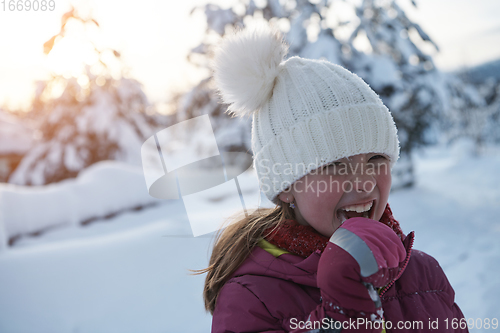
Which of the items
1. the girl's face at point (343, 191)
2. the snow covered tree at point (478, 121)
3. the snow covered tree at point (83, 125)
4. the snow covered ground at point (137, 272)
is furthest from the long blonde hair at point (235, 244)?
the snow covered tree at point (83, 125)

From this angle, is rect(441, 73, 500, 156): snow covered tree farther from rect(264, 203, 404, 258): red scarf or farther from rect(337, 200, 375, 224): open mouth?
rect(264, 203, 404, 258): red scarf

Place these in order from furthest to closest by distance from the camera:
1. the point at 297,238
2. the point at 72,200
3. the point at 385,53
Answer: the point at 385,53 < the point at 72,200 < the point at 297,238

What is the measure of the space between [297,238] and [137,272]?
6.56ft

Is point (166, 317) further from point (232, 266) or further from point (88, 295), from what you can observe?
point (232, 266)

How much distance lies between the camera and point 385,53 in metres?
6.05

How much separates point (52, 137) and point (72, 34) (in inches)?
164

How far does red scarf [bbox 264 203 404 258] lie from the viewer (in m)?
1.26

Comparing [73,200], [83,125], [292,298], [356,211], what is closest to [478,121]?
[356,211]

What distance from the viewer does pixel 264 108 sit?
1419 millimetres

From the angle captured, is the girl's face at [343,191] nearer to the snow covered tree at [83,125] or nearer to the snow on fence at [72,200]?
the snow on fence at [72,200]

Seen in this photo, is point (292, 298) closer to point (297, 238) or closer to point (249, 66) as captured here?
point (297, 238)

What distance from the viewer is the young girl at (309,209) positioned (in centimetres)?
108

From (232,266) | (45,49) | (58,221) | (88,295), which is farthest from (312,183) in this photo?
(45,49)

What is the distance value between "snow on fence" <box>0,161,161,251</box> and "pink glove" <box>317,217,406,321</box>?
145 inches
